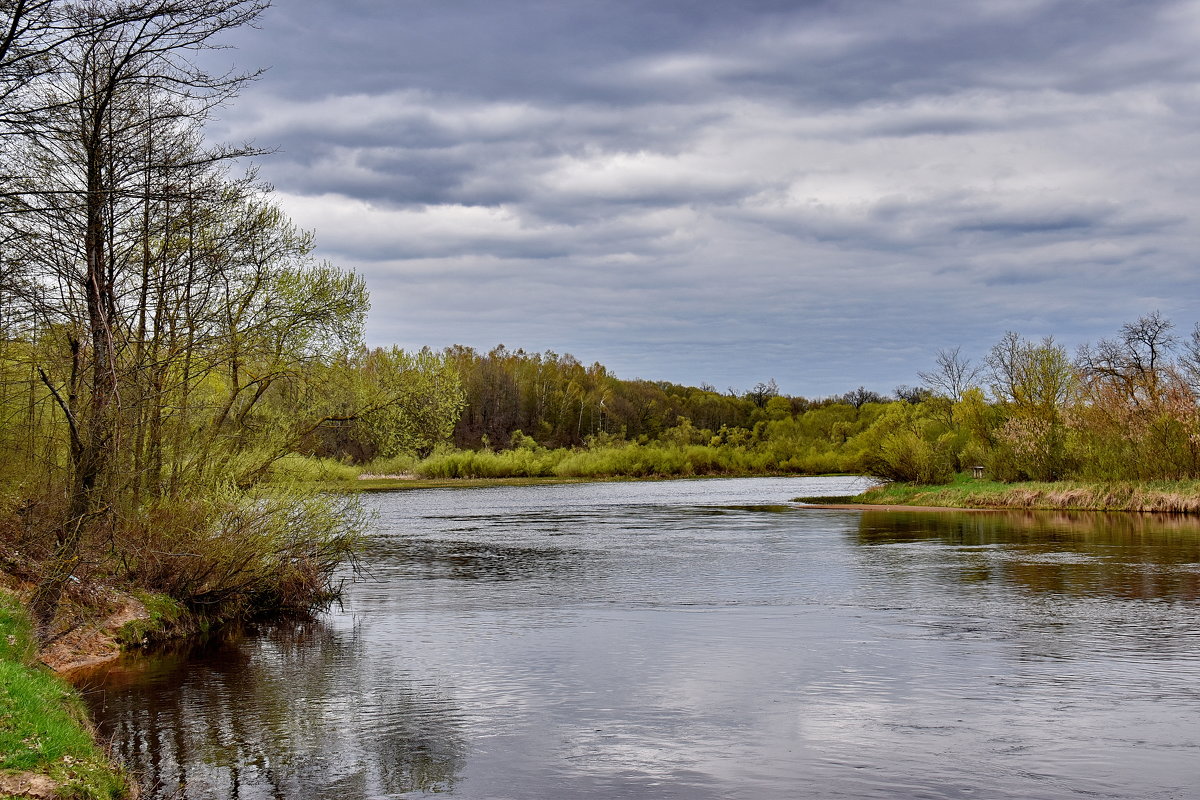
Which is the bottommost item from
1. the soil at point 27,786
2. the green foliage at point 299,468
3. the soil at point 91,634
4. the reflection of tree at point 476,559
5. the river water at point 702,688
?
the reflection of tree at point 476,559

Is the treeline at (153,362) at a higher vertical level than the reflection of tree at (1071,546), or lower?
higher

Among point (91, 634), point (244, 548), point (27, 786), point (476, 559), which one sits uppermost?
point (244, 548)

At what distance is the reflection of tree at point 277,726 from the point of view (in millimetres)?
9891

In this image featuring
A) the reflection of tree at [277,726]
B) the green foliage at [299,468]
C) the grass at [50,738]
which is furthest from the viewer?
the green foliage at [299,468]

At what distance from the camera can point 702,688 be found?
44.8 feet

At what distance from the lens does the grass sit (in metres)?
8.02

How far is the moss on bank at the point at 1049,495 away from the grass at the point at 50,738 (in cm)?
4408

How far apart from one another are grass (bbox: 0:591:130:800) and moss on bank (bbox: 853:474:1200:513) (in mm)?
44080

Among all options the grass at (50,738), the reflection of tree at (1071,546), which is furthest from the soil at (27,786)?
the reflection of tree at (1071,546)

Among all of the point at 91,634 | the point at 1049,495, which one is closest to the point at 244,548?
the point at 91,634

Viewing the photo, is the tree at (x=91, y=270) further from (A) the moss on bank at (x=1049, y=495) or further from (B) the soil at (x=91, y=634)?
(A) the moss on bank at (x=1049, y=495)

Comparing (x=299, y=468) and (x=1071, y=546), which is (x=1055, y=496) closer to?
(x=1071, y=546)

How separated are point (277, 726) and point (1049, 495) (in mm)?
44020

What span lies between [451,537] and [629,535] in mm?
6822
